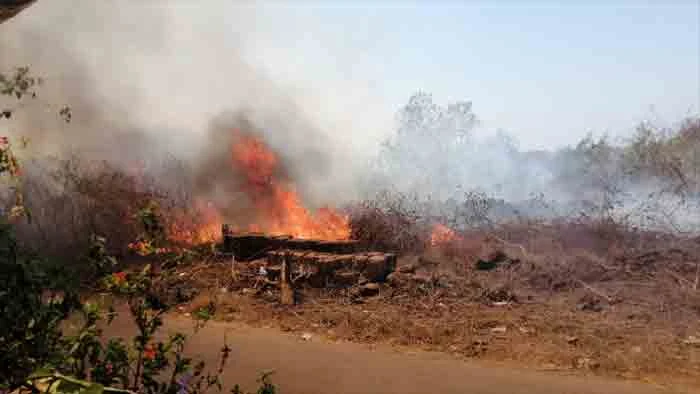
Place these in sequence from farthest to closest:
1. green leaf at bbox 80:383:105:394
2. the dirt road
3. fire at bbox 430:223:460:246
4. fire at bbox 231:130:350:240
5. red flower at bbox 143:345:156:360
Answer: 1. fire at bbox 231:130:350:240
2. fire at bbox 430:223:460:246
3. the dirt road
4. red flower at bbox 143:345:156:360
5. green leaf at bbox 80:383:105:394

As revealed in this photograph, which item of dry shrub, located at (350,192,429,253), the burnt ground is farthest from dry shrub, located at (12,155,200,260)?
dry shrub, located at (350,192,429,253)

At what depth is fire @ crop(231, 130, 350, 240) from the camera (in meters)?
14.0

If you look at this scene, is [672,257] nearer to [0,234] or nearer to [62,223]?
[0,234]

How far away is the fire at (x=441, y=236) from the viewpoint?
1347 cm

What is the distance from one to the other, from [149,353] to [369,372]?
169 inches

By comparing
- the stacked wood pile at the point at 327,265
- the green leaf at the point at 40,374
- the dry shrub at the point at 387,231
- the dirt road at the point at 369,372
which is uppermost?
the dry shrub at the point at 387,231

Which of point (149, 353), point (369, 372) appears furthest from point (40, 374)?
point (369, 372)

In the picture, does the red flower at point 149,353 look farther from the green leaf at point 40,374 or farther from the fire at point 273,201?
the fire at point 273,201

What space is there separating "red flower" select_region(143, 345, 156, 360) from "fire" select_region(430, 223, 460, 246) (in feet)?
37.4

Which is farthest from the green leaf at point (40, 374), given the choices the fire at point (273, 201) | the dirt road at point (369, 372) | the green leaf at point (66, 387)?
the fire at point (273, 201)

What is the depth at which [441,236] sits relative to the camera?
1371 cm

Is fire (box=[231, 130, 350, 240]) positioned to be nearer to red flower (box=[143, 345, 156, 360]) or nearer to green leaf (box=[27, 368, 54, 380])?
red flower (box=[143, 345, 156, 360])

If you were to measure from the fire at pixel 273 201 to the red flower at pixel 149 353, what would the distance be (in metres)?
11.1

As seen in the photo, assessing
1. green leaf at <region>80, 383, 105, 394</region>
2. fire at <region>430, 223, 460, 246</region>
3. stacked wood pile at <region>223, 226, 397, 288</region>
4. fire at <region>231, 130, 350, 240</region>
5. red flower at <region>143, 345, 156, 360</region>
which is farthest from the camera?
fire at <region>231, 130, 350, 240</region>
